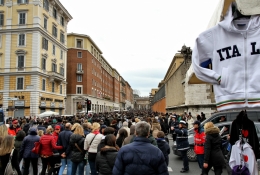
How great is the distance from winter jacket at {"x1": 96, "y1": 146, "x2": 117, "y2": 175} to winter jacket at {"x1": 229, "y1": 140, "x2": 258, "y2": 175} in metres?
2.44

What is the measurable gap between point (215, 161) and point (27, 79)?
1331 inches

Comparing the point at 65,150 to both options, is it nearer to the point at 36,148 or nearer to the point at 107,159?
the point at 36,148

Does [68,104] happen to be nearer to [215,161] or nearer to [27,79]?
[27,79]

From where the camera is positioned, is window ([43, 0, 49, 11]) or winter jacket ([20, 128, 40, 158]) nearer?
winter jacket ([20, 128, 40, 158])

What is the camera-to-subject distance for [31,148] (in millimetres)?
7043

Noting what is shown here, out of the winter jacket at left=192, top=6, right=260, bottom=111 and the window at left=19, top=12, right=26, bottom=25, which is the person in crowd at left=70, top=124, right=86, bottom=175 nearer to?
the winter jacket at left=192, top=6, right=260, bottom=111

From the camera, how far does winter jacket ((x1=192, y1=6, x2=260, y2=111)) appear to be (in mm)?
2592

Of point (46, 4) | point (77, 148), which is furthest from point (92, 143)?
point (46, 4)

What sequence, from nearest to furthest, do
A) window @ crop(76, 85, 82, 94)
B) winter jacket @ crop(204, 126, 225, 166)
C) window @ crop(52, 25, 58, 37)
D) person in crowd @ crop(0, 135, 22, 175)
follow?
person in crowd @ crop(0, 135, 22, 175) → winter jacket @ crop(204, 126, 225, 166) → window @ crop(52, 25, 58, 37) → window @ crop(76, 85, 82, 94)

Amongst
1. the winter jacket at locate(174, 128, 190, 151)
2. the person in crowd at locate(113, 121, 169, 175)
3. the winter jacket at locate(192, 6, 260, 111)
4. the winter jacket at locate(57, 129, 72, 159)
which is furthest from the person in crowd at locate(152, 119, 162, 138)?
the winter jacket at locate(192, 6, 260, 111)

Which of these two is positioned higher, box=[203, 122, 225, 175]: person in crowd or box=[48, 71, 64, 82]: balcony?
box=[48, 71, 64, 82]: balcony

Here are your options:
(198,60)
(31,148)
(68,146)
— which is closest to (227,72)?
(198,60)

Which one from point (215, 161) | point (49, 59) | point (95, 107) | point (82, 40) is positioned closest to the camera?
point (215, 161)

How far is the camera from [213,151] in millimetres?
5863
